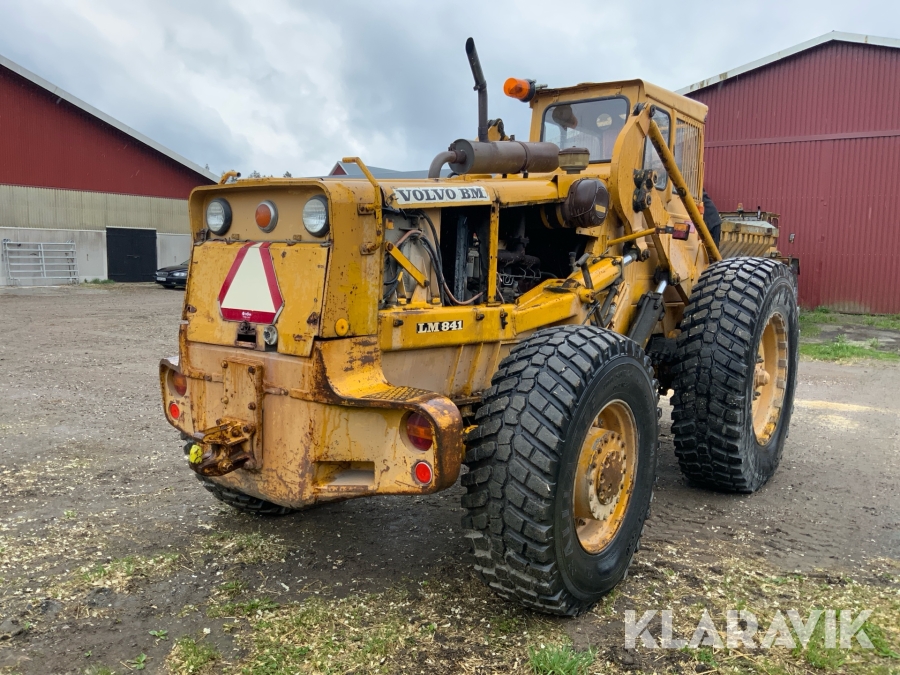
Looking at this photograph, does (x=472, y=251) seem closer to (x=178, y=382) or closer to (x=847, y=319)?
(x=178, y=382)

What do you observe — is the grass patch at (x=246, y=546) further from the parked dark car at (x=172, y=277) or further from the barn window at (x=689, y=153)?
the parked dark car at (x=172, y=277)

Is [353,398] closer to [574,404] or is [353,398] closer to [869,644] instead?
[574,404]

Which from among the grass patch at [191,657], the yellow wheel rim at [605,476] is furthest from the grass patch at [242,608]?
the yellow wheel rim at [605,476]

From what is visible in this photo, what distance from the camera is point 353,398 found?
3.19 metres

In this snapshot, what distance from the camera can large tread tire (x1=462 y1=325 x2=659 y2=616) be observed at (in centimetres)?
318

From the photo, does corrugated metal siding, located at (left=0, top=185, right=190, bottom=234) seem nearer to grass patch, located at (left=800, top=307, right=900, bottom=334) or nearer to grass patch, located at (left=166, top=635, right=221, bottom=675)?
grass patch, located at (left=800, top=307, right=900, bottom=334)

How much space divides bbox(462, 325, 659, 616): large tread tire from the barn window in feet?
8.97

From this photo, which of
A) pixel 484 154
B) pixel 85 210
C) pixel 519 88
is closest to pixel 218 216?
pixel 484 154

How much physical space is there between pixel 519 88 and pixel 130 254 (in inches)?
983

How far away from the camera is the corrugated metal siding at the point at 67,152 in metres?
23.8

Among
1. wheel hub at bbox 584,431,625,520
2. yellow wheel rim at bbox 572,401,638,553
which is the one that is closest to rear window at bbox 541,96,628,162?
yellow wheel rim at bbox 572,401,638,553

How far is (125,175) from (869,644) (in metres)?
28.4

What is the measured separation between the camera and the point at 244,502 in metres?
4.57

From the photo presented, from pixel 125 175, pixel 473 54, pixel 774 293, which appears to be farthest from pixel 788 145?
pixel 125 175
